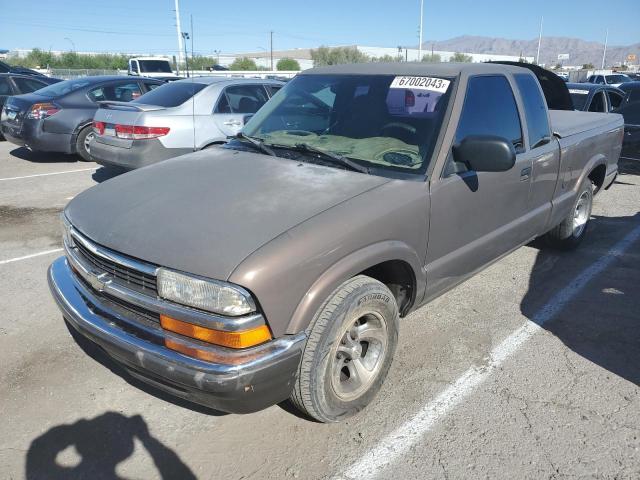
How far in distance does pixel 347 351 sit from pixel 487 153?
1432mm

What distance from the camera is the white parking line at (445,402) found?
8.26 ft

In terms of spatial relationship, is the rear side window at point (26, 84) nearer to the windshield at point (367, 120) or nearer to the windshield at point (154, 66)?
the windshield at point (367, 120)

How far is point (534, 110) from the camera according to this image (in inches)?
167

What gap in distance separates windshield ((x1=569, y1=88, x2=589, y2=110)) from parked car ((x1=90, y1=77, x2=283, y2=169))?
5687 mm

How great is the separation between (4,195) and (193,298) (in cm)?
665

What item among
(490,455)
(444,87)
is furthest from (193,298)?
(444,87)

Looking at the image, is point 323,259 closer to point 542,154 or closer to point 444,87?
point 444,87

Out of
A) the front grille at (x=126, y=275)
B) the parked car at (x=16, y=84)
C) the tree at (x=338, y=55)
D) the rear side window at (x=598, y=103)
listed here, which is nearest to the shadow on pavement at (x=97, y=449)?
the front grille at (x=126, y=275)

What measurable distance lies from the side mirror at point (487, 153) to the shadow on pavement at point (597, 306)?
1501mm

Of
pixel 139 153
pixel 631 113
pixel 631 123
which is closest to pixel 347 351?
pixel 139 153

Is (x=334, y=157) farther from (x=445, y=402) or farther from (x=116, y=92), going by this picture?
(x=116, y=92)

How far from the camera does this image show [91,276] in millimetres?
2625

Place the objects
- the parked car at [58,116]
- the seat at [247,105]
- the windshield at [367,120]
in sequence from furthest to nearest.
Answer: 1. the parked car at [58,116]
2. the seat at [247,105]
3. the windshield at [367,120]

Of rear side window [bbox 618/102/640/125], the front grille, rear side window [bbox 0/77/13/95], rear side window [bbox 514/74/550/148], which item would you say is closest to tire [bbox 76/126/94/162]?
rear side window [bbox 0/77/13/95]
